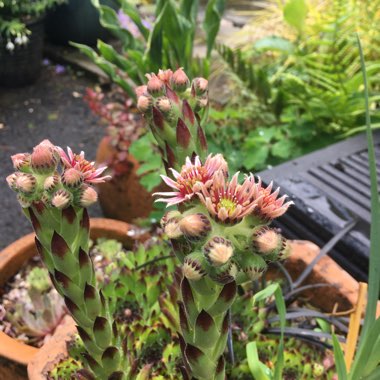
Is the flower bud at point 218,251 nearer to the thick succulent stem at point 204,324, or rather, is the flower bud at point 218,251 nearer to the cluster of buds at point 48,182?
the thick succulent stem at point 204,324

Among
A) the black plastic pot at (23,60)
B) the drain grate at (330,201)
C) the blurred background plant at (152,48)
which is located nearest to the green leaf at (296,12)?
the blurred background plant at (152,48)

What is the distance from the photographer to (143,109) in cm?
90

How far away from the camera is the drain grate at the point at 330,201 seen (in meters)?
1.45

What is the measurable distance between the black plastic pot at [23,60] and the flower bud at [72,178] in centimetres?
350

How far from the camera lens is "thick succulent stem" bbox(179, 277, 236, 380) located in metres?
0.70

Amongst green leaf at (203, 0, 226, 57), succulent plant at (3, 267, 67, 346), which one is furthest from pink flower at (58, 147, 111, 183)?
green leaf at (203, 0, 226, 57)

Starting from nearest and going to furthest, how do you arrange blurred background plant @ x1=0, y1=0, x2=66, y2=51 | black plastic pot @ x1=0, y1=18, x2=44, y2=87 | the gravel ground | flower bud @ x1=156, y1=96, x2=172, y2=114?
flower bud @ x1=156, y1=96, x2=172, y2=114, the gravel ground, blurred background plant @ x1=0, y1=0, x2=66, y2=51, black plastic pot @ x1=0, y1=18, x2=44, y2=87

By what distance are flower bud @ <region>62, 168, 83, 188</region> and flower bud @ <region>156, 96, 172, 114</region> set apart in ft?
0.59

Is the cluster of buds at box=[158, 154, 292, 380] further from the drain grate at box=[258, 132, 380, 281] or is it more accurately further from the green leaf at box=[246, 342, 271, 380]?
the drain grate at box=[258, 132, 380, 281]

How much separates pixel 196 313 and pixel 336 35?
69.1 inches

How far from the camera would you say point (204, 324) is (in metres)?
0.73

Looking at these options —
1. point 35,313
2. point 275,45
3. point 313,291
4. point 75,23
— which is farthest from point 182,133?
point 75,23

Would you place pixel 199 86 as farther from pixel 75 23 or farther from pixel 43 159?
pixel 75 23

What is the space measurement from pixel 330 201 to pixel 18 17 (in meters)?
3.13
